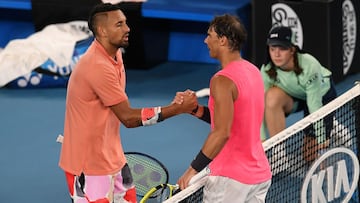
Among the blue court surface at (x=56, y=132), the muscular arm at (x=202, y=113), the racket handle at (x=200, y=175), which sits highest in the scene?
the muscular arm at (x=202, y=113)

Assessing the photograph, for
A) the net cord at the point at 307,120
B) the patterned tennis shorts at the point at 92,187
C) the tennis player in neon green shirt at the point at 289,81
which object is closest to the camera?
the patterned tennis shorts at the point at 92,187

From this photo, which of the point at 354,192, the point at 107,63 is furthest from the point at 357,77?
the point at 107,63

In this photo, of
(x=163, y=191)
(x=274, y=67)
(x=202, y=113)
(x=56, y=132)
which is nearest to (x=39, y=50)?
(x=56, y=132)

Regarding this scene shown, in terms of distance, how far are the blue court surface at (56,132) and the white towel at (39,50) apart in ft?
0.70

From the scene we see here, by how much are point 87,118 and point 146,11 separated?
178 inches

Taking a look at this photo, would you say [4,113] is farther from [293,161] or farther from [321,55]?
[293,161]

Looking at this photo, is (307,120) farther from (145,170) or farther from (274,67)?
(274,67)

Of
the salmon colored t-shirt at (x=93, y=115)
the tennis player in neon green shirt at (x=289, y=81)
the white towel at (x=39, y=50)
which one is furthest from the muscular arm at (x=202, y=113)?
the white towel at (x=39, y=50)

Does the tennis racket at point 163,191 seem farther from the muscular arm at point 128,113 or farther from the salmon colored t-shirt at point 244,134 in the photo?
the muscular arm at point 128,113

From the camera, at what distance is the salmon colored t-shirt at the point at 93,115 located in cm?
456

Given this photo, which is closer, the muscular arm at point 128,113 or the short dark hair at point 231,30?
the short dark hair at point 231,30

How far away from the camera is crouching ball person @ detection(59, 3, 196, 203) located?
180 inches

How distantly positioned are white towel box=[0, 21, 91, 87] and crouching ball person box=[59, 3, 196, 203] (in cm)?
421

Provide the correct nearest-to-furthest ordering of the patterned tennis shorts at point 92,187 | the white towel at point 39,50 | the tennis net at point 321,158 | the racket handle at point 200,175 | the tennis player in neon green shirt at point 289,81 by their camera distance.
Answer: the racket handle at point 200,175 < the patterned tennis shorts at point 92,187 < the tennis net at point 321,158 < the tennis player in neon green shirt at point 289,81 < the white towel at point 39,50
